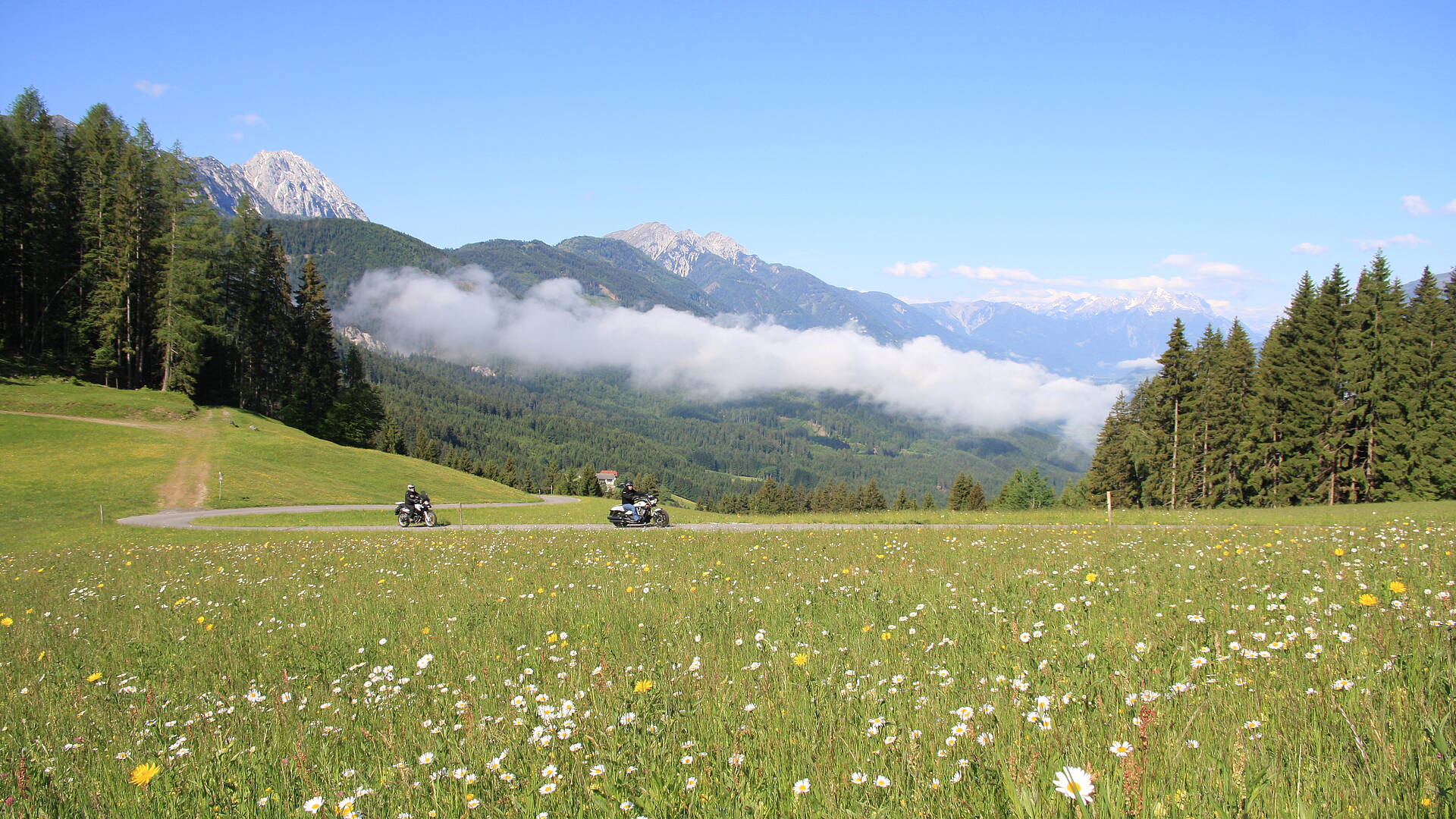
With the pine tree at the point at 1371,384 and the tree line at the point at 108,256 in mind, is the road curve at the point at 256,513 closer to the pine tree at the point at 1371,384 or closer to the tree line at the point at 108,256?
the tree line at the point at 108,256

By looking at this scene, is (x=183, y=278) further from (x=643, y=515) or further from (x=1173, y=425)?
(x=1173, y=425)

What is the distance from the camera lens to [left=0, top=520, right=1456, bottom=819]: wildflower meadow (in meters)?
3.30

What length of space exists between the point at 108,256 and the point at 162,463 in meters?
30.3

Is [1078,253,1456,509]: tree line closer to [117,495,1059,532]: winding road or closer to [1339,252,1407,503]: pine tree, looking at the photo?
[1339,252,1407,503]: pine tree

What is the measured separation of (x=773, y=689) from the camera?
198 inches

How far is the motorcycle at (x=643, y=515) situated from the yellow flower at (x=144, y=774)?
78.7 feet

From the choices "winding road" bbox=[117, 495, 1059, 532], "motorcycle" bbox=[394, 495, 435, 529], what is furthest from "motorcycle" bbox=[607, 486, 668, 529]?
"motorcycle" bbox=[394, 495, 435, 529]

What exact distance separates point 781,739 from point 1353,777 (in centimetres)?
271

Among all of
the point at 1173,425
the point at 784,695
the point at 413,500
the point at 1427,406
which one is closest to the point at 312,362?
the point at 413,500

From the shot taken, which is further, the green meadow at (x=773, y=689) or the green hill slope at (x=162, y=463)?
the green hill slope at (x=162, y=463)

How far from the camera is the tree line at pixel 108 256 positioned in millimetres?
60562

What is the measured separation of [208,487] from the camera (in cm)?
4197

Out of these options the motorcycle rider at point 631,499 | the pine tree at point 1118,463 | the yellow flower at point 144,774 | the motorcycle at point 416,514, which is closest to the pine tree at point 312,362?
the motorcycle at point 416,514

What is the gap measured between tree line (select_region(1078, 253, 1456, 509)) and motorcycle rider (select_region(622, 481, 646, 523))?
154ft
